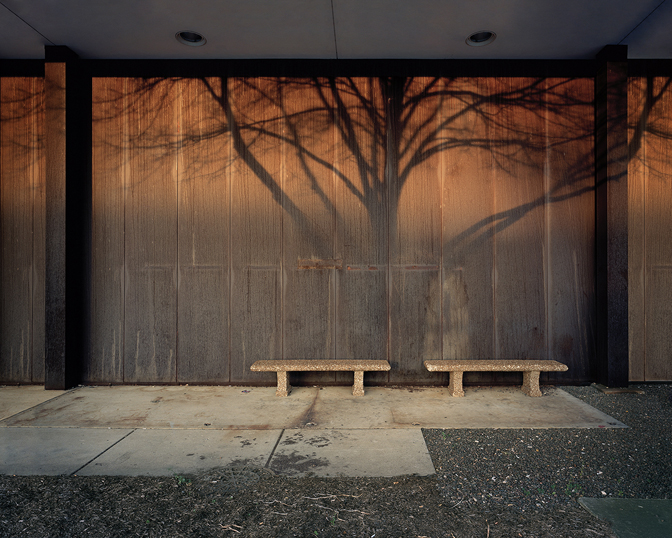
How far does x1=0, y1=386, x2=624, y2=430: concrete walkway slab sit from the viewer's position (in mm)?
3762

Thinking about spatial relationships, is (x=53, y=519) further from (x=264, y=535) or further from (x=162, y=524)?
(x=264, y=535)

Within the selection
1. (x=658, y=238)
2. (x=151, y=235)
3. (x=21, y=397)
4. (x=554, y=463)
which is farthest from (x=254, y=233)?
(x=658, y=238)

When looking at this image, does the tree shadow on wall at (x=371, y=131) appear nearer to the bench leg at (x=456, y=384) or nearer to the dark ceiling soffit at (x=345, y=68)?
the dark ceiling soffit at (x=345, y=68)

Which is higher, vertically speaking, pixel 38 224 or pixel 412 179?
pixel 412 179

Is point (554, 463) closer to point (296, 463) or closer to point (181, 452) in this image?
point (296, 463)

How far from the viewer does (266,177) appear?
5.12 m

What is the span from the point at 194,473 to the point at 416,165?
4.22m

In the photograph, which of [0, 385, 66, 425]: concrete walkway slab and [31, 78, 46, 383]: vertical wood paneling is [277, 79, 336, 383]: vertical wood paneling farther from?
[31, 78, 46, 383]: vertical wood paneling

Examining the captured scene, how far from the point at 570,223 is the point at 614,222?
18.6 inches

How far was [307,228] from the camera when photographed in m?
5.10

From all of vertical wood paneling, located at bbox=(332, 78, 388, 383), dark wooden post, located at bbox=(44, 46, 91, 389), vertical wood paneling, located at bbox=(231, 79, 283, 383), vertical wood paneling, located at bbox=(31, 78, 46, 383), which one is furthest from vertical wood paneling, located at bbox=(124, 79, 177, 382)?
vertical wood paneling, located at bbox=(332, 78, 388, 383)

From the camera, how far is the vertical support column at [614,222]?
4750 mm

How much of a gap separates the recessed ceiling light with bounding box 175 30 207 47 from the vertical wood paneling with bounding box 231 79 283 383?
666 mm

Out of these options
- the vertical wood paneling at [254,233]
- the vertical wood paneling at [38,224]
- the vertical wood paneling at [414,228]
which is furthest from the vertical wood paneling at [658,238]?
the vertical wood paneling at [38,224]
